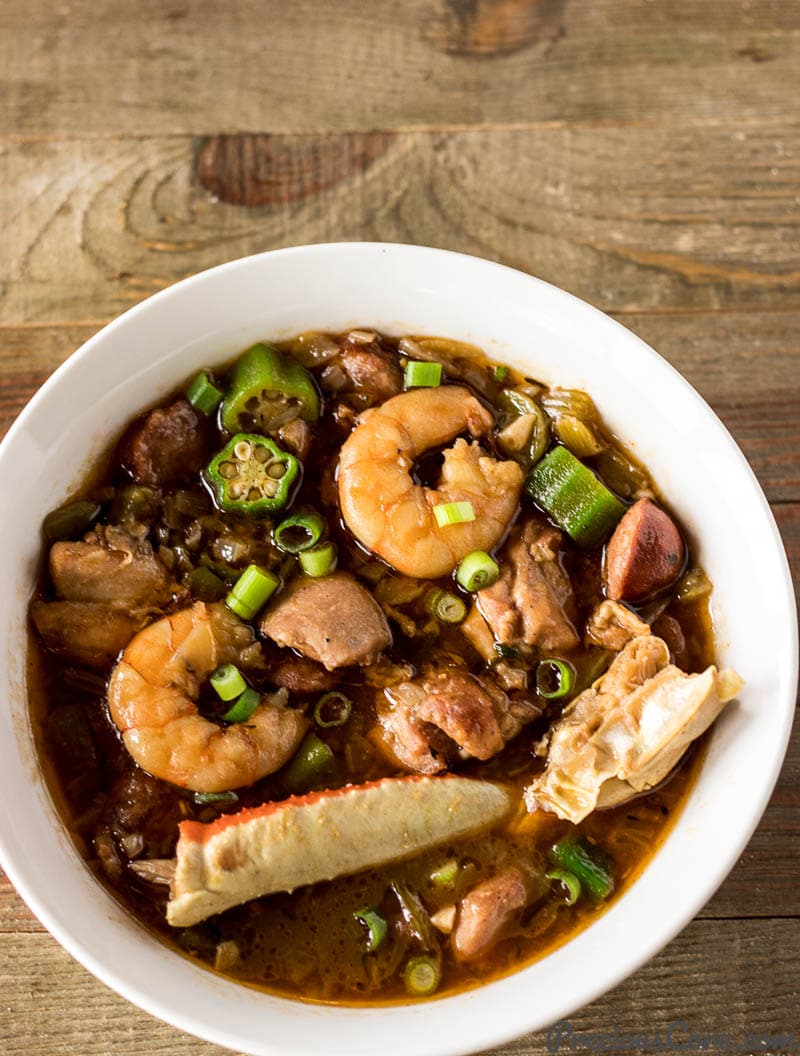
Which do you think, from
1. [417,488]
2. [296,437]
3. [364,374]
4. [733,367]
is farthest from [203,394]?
[733,367]

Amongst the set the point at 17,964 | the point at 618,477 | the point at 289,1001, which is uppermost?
the point at 618,477

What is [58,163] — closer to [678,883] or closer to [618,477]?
[618,477]

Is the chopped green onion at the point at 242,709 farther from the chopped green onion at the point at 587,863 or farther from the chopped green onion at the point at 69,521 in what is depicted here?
the chopped green onion at the point at 587,863

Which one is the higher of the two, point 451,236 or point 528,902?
point 451,236

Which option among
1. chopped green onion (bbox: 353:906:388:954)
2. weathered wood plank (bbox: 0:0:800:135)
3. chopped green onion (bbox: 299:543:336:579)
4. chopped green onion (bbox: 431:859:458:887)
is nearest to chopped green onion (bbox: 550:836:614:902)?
chopped green onion (bbox: 431:859:458:887)

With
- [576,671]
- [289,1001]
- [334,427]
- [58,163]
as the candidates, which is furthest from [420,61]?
[289,1001]

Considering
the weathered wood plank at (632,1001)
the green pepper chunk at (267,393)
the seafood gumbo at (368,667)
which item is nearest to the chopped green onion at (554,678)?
the seafood gumbo at (368,667)
